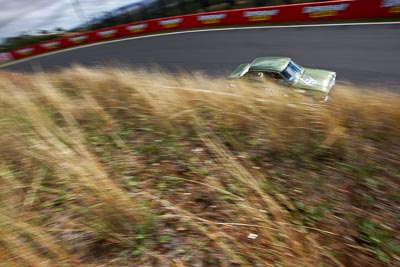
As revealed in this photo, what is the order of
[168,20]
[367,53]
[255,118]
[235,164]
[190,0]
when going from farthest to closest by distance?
[190,0] < [168,20] < [367,53] < [255,118] < [235,164]

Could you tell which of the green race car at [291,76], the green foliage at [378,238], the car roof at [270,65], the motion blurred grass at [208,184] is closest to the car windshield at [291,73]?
the green race car at [291,76]

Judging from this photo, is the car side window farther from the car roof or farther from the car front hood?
the car front hood

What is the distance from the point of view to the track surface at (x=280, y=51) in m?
9.14

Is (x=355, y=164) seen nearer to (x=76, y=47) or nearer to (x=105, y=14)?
(x=76, y=47)

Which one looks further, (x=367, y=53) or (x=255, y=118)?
(x=367, y=53)

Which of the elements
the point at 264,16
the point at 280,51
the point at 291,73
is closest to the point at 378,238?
the point at 291,73

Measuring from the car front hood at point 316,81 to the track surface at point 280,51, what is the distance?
231 cm

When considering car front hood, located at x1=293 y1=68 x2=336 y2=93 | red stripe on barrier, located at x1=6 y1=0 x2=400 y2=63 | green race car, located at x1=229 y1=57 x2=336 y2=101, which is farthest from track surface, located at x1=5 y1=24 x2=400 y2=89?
green race car, located at x1=229 y1=57 x2=336 y2=101

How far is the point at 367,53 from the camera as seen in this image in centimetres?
989

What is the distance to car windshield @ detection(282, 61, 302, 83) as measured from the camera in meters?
6.67

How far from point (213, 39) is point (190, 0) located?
9756 millimetres

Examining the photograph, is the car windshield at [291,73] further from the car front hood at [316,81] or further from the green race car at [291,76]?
the car front hood at [316,81]

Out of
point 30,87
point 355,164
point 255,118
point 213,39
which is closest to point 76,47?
point 213,39

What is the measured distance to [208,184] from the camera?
10.2 feet
